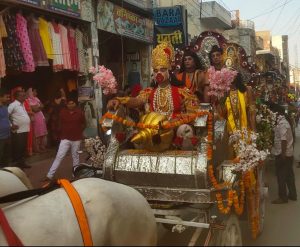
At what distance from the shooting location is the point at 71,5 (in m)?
10.8

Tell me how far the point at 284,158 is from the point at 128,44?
1022 centimetres

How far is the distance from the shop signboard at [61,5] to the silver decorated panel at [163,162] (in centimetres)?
570

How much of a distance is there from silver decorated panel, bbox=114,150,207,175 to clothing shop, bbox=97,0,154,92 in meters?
9.24

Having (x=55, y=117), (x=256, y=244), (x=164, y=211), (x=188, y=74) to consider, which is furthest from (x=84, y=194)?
(x=55, y=117)

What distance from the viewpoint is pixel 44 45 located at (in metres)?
9.55

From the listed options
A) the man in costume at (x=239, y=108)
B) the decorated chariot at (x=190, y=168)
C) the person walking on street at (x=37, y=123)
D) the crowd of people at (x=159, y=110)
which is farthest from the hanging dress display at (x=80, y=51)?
the decorated chariot at (x=190, y=168)

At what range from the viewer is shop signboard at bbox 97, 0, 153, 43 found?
12.6m

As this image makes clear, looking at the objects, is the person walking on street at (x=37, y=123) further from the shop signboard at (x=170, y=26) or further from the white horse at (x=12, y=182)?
the white horse at (x=12, y=182)

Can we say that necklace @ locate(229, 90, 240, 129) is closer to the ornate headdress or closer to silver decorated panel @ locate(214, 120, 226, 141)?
silver decorated panel @ locate(214, 120, 226, 141)

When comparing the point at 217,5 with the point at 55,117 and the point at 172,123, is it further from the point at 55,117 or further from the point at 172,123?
the point at 172,123

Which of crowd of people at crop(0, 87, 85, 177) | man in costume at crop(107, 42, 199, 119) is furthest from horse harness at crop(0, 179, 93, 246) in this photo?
crowd of people at crop(0, 87, 85, 177)

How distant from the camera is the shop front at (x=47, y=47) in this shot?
8.71 meters

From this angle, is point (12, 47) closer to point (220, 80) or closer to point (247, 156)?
point (220, 80)

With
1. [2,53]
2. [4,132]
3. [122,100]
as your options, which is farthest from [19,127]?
[122,100]
